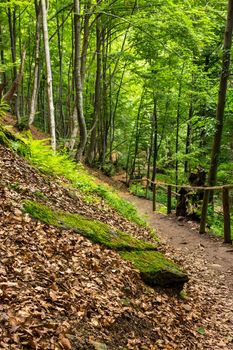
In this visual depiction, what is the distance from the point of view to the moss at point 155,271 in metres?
5.17

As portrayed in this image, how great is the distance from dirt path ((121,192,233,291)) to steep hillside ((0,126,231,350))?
6.30 ft

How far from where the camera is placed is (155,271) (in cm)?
526

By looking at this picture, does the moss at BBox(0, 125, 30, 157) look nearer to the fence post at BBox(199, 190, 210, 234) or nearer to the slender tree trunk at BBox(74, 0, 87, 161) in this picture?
the slender tree trunk at BBox(74, 0, 87, 161)

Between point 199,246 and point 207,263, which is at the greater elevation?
point 207,263

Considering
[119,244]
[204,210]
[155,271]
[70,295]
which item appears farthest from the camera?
[204,210]

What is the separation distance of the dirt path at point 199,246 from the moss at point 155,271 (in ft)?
5.16

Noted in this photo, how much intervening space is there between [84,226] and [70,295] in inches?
77.7

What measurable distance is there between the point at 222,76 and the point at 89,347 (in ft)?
24.7

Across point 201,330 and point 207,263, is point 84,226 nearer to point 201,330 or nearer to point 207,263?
point 201,330

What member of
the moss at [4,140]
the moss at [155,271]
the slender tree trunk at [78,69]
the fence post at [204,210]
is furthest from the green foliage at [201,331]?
the slender tree trunk at [78,69]

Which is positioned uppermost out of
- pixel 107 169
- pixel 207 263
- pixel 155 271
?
pixel 155 271

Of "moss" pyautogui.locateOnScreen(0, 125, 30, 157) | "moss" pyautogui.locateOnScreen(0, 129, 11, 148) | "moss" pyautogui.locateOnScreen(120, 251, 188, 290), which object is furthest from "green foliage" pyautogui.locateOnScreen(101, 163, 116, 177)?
"moss" pyautogui.locateOnScreen(120, 251, 188, 290)

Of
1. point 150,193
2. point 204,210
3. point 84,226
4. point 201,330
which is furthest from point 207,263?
point 150,193

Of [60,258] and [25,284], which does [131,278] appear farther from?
[25,284]
